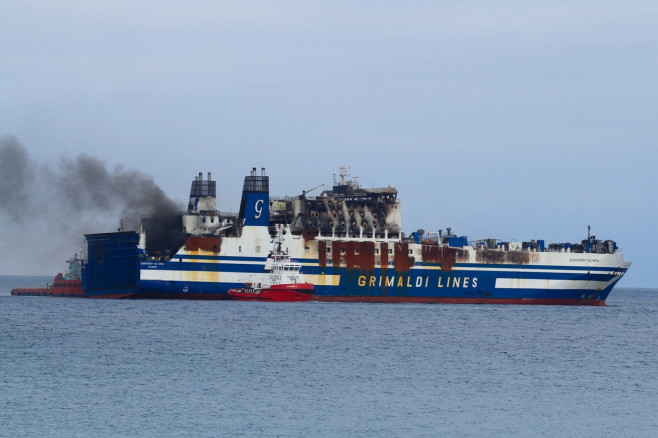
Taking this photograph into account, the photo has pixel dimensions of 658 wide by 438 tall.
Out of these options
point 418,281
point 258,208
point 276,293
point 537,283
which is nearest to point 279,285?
point 276,293

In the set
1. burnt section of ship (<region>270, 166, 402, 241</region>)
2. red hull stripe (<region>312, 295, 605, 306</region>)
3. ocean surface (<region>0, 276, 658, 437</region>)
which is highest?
burnt section of ship (<region>270, 166, 402, 241</region>)

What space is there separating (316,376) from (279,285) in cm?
3846

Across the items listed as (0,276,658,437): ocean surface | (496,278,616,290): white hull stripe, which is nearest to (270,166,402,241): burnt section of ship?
(496,278,616,290): white hull stripe

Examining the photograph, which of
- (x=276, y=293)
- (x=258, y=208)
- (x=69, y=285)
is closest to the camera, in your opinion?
(x=276, y=293)

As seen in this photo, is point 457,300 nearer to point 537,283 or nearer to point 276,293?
point 537,283

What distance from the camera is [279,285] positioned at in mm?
81875

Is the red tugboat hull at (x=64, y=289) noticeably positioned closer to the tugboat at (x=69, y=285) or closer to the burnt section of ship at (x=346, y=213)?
the tugboat at (x=69, y=285)

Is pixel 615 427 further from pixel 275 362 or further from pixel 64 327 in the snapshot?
pixel 64 327

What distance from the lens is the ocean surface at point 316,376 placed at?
34125 millimetres

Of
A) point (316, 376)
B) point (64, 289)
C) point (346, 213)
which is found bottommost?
point (316, 376)

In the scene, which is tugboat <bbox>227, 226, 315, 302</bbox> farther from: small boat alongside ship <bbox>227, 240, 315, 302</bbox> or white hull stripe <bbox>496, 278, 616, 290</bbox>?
white hull stripe <bbox>496, 278, 616, 290</bbox>

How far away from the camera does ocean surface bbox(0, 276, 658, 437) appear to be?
34125 mm

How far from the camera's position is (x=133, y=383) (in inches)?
1608

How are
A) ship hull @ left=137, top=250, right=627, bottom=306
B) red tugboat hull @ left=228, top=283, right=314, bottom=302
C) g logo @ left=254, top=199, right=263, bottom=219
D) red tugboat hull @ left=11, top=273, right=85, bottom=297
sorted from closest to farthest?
ship hull @ left=137, top=250, right=627, bottom=306
red tugboat hull @ left=228, top=283, right=314, bottom=302
g logo @ left=254, top=199, right=263, bottom=219
red tugboat hull @ left=11, top=273, right=85, bottom=297
